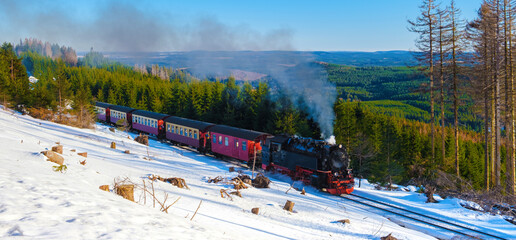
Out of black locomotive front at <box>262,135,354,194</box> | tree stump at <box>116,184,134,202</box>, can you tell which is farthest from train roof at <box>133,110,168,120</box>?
tree stump at <box>116,184,134,202</box>

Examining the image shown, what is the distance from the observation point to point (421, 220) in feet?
47.1

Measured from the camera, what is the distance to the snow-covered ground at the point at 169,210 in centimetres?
574

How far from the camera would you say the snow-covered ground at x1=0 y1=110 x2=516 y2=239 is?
18.8ft

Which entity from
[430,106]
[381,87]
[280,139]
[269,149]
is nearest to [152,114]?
[269,149]

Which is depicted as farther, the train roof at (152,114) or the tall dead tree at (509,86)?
the train roof at (152,114)

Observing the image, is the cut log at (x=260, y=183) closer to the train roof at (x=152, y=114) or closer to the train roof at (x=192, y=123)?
the train roof at (x=192, y=123)

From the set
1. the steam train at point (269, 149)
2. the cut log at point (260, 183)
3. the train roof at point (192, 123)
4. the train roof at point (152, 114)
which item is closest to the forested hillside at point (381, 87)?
the train roof at point (152, 114)

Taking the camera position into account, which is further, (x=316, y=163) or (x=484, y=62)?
(x=484, y=62)

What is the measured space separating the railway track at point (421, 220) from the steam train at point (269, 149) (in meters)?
1.61

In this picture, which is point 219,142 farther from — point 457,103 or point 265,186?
point 457,103

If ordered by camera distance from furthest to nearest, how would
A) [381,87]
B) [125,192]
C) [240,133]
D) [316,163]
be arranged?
[381,87]
[240,133]
[316,163]
[125,192]

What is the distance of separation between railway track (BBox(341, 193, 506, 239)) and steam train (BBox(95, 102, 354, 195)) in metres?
1.61

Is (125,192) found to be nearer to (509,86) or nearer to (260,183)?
(260,183)

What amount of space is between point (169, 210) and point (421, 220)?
36.5 ft
